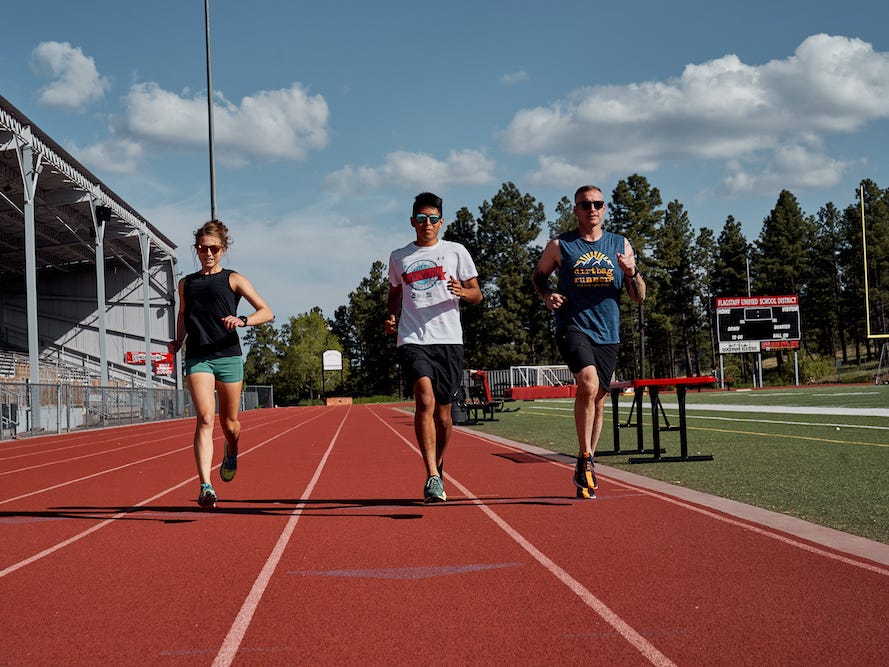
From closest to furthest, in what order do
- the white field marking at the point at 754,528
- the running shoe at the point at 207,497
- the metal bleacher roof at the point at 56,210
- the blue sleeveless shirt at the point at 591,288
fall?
the white field marking at the point at 754,528
the running shoe at the point at 207,497
the blue sleeveless shirt at the point at 591,288
the metal bleacher roof at the point at 56,210

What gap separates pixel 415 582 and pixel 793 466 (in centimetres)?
558

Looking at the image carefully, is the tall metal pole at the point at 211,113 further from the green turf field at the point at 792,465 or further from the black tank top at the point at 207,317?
the black tank top at the point at 207,317

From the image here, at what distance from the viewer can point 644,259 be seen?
79438 millimetres

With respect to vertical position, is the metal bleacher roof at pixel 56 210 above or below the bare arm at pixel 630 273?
above

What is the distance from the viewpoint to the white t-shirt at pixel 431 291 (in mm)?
6211

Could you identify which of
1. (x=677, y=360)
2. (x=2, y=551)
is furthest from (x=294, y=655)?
(x=677, y=360)

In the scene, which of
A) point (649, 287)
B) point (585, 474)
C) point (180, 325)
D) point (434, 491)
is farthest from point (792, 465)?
point (649, 287)

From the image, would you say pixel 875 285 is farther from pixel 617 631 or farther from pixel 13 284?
pixel 617 631

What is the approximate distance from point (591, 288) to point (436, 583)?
304 cm

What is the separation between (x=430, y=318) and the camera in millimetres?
6242

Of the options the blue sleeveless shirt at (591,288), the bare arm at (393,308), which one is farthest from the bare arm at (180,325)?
the blue sleeveless shirt at (591,288)

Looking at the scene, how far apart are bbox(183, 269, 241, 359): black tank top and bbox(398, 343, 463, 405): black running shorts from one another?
1322 millimetres

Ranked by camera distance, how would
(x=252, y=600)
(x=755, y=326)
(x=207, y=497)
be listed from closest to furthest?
(x=252, y=600)
(x=207, y=497)
(x=755, y=326)

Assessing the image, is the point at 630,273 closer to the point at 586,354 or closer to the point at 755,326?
the point at 586,354
